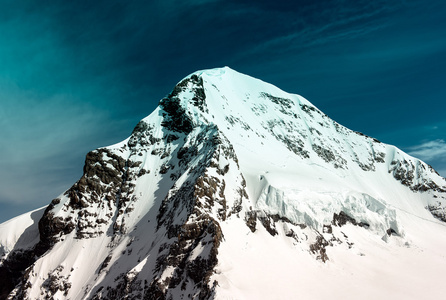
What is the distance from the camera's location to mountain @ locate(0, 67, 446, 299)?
52312mm

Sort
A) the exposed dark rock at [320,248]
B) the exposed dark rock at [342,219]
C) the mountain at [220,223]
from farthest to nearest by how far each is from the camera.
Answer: the exposed dark rock at [342,219] < the exposed dark rock at [320,248] < the mountain at [220,223]

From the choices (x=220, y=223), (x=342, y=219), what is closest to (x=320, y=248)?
(x=342, y=219)

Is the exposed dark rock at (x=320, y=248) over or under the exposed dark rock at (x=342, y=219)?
under

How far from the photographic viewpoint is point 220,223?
57.0 meters

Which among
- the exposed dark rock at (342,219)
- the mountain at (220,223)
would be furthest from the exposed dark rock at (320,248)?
the exposed dark rock at (342,219)

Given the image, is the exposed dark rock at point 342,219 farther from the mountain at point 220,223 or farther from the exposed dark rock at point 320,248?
the exposed dark rock at point 320,248

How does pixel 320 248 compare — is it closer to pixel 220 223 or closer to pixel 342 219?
pixel 342 219

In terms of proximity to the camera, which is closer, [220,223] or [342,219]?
[220,223]

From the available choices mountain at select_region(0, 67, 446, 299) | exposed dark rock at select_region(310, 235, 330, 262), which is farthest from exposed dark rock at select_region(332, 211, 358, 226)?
exposed dark rock at select_region(310, 235, 330, 262)

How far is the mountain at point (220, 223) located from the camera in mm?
52312

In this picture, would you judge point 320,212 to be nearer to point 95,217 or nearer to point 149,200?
point 149,200

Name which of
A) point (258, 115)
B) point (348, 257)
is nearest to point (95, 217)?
point (348, 257)

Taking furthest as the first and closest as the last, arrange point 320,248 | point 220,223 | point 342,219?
point 342,219
point 320,248
point 220,223

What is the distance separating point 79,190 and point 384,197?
9805 cm
